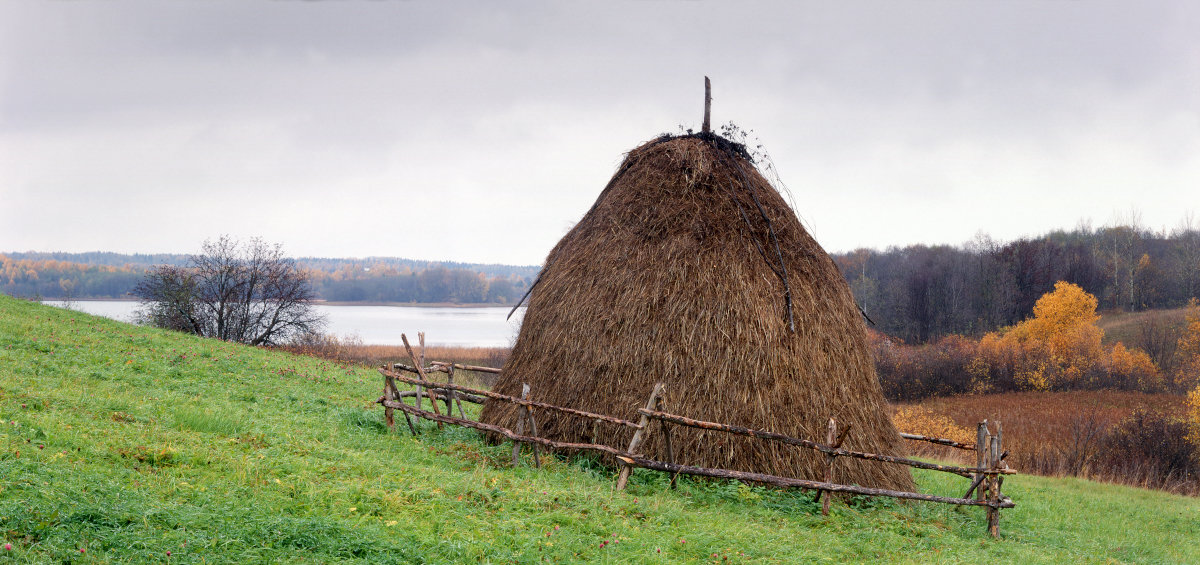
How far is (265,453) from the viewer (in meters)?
9.05

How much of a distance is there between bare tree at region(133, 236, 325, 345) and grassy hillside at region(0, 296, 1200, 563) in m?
27.3

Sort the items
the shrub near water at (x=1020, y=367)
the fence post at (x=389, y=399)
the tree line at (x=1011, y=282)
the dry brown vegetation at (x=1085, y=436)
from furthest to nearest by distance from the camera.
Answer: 1. the tree line at (x=1011, y=282)
2. the shrub near water at (x=1020, y=367)
3. the dry brown vegetation at (x=1085, y=436)
4. the fence post at (x=389, y=399)

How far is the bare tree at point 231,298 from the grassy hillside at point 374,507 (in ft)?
89.5

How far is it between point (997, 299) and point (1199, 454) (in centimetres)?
4579

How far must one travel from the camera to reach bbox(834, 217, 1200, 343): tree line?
6900cm

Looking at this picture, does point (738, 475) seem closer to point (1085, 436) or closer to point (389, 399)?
point (389, 399)

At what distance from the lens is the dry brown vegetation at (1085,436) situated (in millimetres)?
23000

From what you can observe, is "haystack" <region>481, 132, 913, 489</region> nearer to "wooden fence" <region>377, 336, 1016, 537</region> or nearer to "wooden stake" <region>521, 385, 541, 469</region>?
"wooden fence" <region>377, 336, 1016, 537</region>

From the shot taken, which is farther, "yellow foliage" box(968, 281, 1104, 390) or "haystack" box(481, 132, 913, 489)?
"yellow foliage" box(968, 281, 1104, 390)

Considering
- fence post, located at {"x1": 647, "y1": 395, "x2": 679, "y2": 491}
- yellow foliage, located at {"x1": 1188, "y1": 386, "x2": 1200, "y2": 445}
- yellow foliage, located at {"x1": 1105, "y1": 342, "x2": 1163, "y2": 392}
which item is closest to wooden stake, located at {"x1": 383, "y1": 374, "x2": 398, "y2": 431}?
fence post, located at {"x1": 647, "y1": 395, "x2": 679, "y2": 491}

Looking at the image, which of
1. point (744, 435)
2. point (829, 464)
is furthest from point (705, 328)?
point (829, 464)

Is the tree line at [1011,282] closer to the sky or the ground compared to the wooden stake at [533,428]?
closer to the sky

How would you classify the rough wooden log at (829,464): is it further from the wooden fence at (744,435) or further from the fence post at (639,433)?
the fence post at (639,433)

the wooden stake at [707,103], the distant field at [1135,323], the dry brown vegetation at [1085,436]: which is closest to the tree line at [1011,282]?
the distant field at [1135,323]
